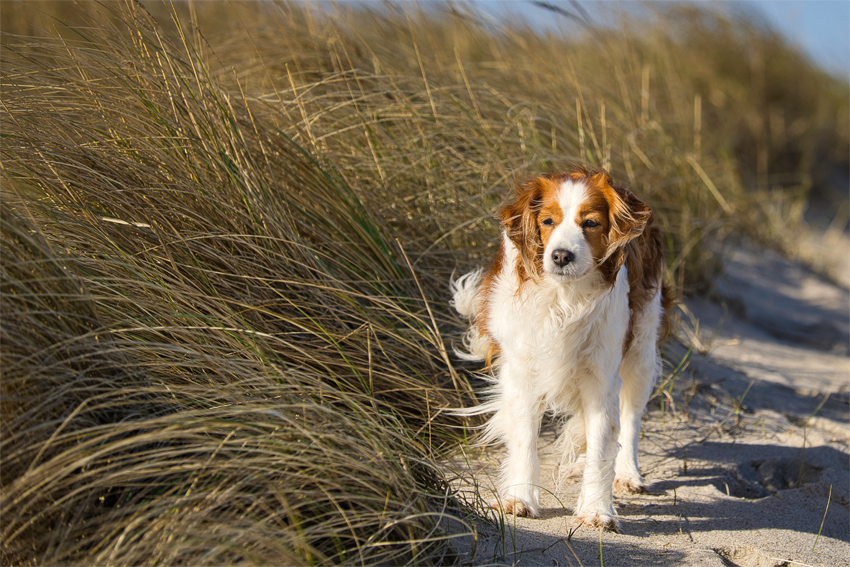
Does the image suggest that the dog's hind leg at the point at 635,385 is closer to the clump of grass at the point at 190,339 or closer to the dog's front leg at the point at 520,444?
the dog's front leg at the point at 520,444

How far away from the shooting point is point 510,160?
3980mm

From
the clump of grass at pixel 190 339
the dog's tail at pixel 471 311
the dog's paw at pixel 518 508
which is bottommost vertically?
the dog's paw at pixel 518 508

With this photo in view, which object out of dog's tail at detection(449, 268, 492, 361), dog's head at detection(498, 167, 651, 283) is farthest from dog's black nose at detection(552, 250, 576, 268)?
dog's tail at detection(449, 268, 492, 361)

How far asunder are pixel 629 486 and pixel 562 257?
1.23 metres

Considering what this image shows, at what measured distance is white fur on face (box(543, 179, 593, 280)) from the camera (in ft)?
7.87

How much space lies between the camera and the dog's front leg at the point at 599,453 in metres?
2.60

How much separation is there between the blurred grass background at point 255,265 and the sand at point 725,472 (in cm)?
36

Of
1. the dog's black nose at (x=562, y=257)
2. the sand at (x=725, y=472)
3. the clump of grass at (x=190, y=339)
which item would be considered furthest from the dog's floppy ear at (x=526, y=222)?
the sand at (x=725, y=472)

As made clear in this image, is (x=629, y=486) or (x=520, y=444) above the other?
(x=520, y=444)

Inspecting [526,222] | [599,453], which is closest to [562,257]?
[526,222]

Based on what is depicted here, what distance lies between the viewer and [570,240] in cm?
243

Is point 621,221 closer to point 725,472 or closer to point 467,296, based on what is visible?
point 467,296

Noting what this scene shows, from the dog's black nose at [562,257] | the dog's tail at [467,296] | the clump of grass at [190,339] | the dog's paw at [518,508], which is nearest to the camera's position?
the clump of grass at [190,339]

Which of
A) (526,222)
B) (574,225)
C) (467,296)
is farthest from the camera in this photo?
(467,296)
